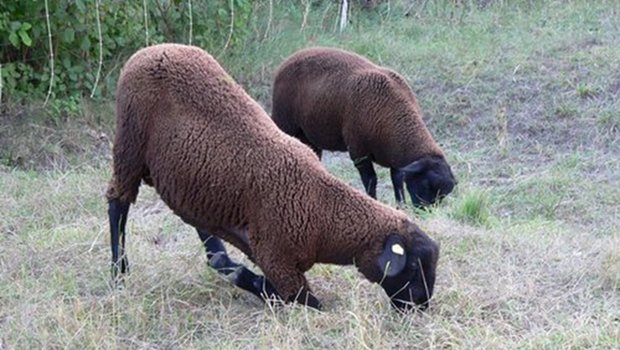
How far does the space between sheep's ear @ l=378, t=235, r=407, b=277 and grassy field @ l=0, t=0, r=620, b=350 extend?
0.76 ft

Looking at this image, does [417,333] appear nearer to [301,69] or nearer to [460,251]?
[460,251]

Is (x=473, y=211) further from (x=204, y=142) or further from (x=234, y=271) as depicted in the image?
(x=204, y=142)

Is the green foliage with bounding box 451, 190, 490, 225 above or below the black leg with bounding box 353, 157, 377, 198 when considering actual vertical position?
above

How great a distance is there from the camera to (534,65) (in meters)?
11.8

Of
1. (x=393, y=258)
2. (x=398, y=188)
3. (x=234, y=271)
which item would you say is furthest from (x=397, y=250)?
(x=398, y=188)

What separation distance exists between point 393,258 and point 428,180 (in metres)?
2.85

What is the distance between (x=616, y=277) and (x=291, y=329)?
195cm

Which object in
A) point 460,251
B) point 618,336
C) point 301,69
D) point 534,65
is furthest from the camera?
point 534,65

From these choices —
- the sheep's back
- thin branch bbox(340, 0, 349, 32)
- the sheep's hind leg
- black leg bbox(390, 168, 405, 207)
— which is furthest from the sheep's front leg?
thin branch bbox(340, 0, 349, 32)

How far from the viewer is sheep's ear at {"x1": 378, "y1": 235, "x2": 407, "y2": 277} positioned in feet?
17.0

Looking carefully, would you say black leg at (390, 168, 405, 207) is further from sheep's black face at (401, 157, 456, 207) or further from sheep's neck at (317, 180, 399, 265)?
sheep's neck at (317, 180, 399, 265)

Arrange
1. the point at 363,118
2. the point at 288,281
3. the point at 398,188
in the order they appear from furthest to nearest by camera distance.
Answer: the point at 363,118 < the point at 398,188 < the point at 288,281

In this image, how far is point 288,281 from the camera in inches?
208

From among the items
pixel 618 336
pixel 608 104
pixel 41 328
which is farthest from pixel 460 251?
pixel 608 104
